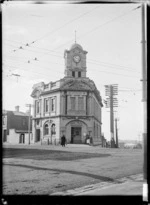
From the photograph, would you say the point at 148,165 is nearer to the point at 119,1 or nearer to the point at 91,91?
the point at 119,1

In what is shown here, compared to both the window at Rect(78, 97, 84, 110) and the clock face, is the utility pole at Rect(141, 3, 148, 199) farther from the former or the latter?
the clock face

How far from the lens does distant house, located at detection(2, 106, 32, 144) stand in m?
48.3

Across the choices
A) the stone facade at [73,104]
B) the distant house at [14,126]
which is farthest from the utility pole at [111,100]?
the distant house at [14,126]

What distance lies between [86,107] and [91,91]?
2430 millimetres

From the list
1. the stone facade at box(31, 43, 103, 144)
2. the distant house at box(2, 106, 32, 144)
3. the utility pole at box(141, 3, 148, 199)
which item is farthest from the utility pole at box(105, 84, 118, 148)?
the utility pole at box(141, 3, 148, 199)

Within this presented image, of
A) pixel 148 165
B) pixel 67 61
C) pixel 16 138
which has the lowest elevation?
pixel 16 138

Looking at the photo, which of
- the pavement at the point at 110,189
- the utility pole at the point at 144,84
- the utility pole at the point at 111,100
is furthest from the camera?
the utility pole at the point at 111,100

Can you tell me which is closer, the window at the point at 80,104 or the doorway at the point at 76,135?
the doorway at the point at 76,135

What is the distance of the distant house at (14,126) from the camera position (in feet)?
159

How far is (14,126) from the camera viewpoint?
2130 inches

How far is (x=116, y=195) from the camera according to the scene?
20.6 feet

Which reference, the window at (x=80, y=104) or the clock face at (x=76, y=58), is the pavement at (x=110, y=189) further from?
the clock face at (x=76, y=58)

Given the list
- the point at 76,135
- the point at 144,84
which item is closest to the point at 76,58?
the point at 76,135
